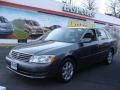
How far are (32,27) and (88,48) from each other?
13.3m

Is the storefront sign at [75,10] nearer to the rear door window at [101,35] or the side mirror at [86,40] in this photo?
the rear door window at [101,35]

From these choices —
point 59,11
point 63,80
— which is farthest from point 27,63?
point 59,11

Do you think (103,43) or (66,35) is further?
(103,43)

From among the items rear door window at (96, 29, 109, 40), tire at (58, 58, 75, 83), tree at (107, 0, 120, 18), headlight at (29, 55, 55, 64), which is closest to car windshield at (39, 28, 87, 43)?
tire at (58, 58, 75, 83)

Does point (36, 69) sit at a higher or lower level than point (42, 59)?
lower

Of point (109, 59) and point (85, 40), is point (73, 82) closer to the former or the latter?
point (85, 40)

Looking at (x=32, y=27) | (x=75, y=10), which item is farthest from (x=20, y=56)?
(x=75, y=10)

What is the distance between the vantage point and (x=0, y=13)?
57.5 feet

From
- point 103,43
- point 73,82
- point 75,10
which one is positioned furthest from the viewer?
point 75,10

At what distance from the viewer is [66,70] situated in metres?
6.95

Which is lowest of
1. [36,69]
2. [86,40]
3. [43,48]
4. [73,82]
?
[73,82]

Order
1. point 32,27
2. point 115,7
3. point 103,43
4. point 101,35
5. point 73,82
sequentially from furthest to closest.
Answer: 1. point 115,7
2. point 32,27
3. point 101,35
4. point 103,43
5. point 73,82

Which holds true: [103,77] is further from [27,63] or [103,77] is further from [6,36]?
[6,36]

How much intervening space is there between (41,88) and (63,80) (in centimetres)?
77
